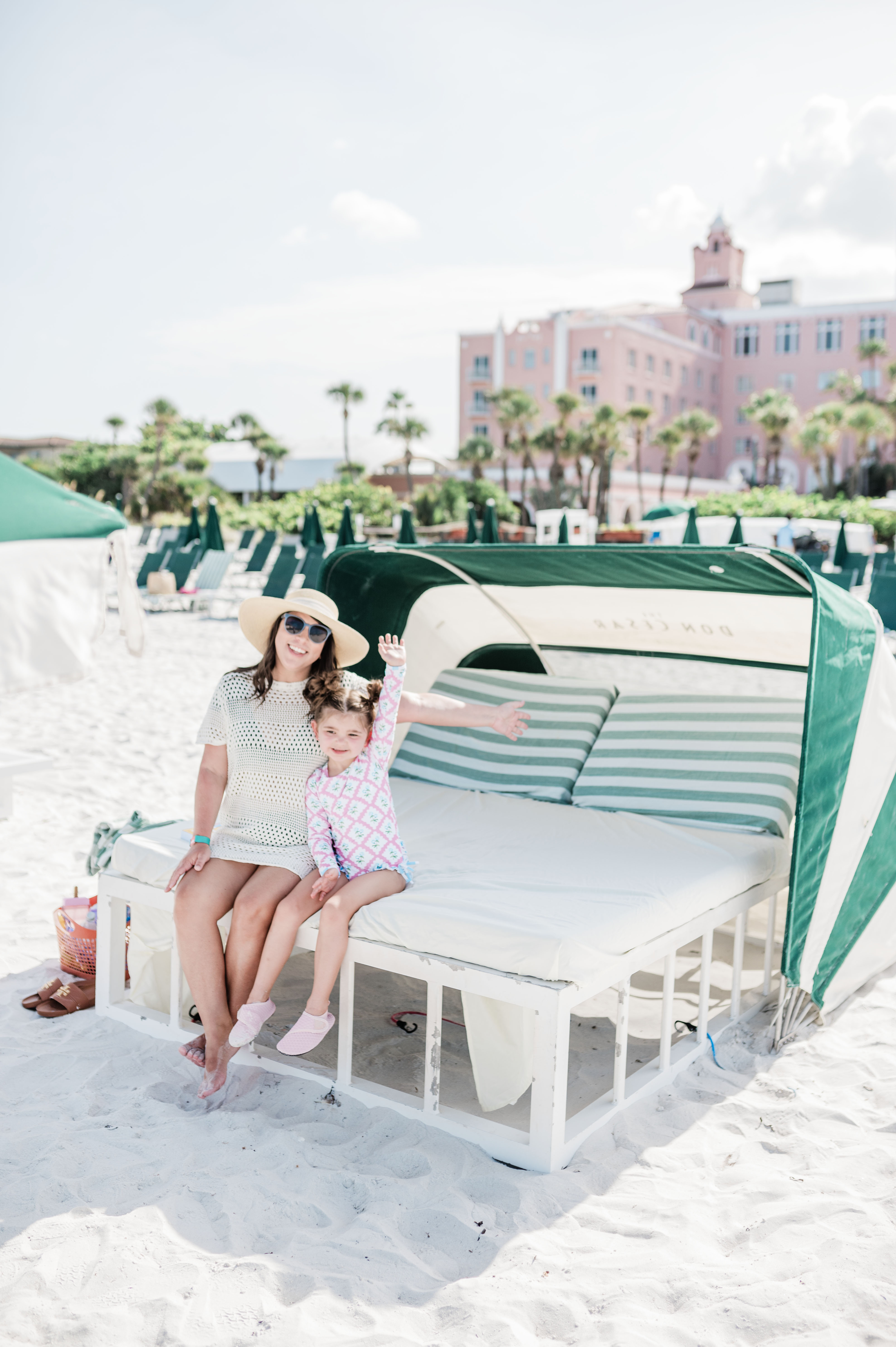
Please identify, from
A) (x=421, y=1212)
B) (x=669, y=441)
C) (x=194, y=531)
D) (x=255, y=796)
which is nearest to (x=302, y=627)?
(x=255, y=796)

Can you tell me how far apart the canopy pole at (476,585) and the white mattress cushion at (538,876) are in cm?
109

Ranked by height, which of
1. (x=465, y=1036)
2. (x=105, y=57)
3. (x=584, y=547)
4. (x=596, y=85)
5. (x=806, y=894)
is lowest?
(x=465, y=1036)

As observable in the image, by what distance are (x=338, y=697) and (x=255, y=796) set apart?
0.42m

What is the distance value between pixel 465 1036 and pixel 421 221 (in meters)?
15.3

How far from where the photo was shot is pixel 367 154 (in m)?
11.5

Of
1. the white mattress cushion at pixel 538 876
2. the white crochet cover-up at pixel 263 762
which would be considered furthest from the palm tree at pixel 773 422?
the white crochet cover-up at pixel 263 762

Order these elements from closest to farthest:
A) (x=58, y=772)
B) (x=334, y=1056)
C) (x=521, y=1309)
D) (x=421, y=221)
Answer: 1. (x=521, y=1309)
2. (x=334, y=1056)
3. (x=58, y=772)
4. (x=421, y=221)

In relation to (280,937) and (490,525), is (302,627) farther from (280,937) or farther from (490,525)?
(490,525)

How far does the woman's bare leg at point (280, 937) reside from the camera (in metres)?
3.10

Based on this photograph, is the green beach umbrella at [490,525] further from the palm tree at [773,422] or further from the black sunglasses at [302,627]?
the palm tree at [773,422]

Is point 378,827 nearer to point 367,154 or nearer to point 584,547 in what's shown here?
point 584,547

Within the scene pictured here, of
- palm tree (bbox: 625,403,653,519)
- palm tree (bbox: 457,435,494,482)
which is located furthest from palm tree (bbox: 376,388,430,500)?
palm tree (bbox: 625,403,653,519)

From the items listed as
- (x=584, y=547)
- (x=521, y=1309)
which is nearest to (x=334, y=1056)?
(x=521, y=1309)

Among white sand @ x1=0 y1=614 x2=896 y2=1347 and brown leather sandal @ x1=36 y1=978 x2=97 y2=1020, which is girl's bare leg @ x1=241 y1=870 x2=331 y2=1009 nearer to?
white sand @ x1=0 y1=614 x2=896 y2=1347
